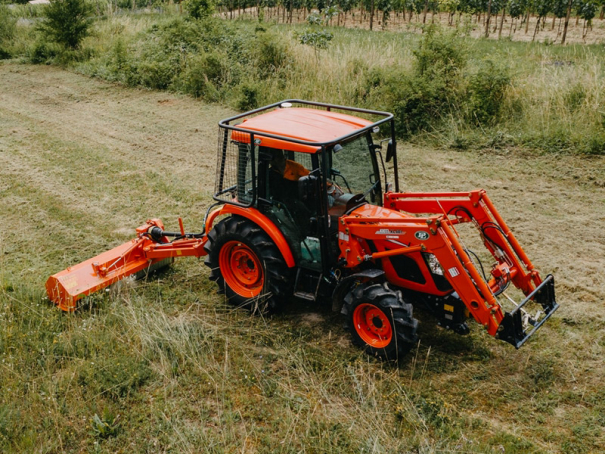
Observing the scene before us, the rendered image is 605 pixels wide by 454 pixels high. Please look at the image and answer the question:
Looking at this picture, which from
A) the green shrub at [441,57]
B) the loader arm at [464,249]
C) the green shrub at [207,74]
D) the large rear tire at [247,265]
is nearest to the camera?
the loader arm at [464,249]

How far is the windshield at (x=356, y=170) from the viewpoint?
18.1 feet

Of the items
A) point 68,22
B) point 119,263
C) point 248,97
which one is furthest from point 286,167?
point 68,22

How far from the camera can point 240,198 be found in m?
5.96

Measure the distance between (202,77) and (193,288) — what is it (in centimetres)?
917

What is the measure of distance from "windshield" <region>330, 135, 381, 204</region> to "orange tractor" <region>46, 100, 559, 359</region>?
0.03 ft

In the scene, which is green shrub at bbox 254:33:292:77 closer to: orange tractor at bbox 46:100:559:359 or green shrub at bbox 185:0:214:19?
green shrub at bbox 185:0:214:19

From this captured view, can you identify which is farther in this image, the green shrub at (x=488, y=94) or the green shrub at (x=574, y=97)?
the green shrub at (x=488, y=94)

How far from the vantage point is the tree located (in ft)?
61.4

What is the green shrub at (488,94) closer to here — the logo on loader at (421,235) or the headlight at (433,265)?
the headlight at (433,265)

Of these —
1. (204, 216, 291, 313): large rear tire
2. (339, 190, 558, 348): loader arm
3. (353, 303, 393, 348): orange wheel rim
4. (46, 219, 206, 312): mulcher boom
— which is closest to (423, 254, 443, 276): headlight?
(339, 190, 558, 348): loader arm

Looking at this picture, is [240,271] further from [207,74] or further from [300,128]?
[207,74]

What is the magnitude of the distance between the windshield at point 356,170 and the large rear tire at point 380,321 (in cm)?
102

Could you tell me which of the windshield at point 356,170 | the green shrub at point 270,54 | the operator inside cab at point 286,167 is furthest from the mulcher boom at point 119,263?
the green shrub at point 270,54

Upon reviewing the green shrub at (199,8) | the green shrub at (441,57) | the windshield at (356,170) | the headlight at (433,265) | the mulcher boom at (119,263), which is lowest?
the mulcher boom at (119,263)
